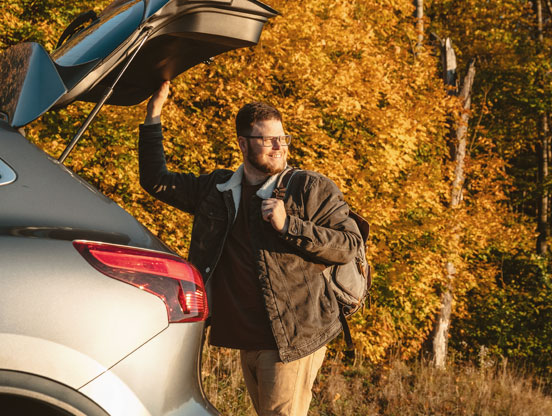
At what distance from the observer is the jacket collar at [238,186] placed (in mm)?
2715

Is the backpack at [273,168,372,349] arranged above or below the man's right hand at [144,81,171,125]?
below

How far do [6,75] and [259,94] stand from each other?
5029mm

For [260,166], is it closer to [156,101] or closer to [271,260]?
[271,260]

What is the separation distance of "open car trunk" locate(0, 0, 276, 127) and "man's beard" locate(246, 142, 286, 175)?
456mm

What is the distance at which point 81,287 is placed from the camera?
172 cm

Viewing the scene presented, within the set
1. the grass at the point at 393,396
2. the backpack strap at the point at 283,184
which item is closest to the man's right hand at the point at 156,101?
the backpack strap at the point at 283,184

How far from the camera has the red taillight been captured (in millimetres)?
1787

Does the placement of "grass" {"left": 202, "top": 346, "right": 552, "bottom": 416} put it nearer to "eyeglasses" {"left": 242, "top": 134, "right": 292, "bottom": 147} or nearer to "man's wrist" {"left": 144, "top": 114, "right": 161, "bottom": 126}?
"man's wrist" {"left": 144, "top": 114, "right": 161, "bottom": 126}

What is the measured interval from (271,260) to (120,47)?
1.03 metres

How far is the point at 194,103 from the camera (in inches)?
298

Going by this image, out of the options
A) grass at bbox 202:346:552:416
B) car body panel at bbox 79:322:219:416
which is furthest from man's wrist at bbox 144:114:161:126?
grass at bbox 202:346:552:416

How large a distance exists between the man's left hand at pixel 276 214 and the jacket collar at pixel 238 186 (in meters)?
0.18

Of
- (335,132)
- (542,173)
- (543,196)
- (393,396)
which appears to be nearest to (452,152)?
(335,132)

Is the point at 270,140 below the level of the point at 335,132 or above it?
above
